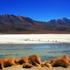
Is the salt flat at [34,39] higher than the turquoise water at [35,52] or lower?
higher

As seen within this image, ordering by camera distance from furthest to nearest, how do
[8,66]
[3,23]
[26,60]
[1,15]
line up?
[1,15] → [3,23] → [26,60] → [8,66]

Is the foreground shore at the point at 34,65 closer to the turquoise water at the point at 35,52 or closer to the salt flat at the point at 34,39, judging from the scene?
the turquoise water at the point at 35,52

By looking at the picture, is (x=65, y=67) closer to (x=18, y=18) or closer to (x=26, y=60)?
(x=26, y=60)

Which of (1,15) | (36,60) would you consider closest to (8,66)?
(36,60)

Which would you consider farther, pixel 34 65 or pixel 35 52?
pixel 35 52

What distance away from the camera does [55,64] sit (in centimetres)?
1312

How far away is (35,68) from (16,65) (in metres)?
1.27

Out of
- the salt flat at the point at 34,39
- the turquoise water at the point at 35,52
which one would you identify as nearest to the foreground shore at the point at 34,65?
the turquoise water at the point at 35,52

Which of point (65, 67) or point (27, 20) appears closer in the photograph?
point (65, 67)

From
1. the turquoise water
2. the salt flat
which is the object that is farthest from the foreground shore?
the salt flat

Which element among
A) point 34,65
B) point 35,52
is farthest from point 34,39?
point 34,65

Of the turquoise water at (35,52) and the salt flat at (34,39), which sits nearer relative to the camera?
the turquoise water at (35,52)

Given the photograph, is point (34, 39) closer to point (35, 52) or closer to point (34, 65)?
point (35, 52)

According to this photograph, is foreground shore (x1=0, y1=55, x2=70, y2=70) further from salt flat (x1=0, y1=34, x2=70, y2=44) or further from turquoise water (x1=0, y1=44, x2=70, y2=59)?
salt flat (x1=0, y1=34, x2=70, y2=44)
